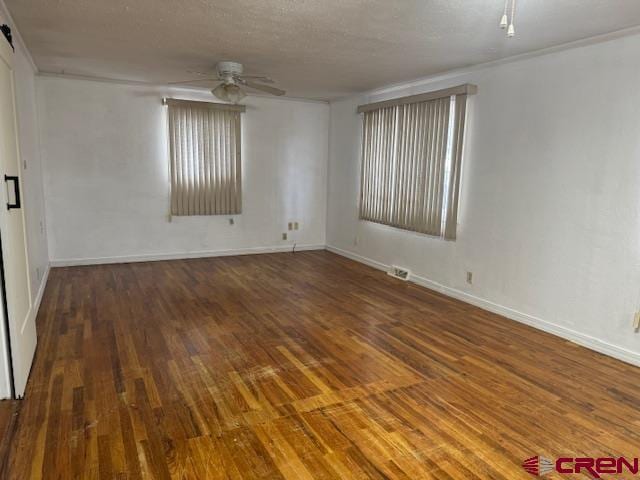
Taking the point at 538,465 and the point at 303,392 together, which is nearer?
the point at 538,465

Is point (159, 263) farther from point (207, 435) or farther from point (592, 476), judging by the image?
point (592, 476)

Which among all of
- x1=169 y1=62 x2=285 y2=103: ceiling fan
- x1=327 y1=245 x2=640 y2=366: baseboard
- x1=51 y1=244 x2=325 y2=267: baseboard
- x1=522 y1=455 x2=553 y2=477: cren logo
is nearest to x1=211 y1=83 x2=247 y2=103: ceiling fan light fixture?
x1=169 y1=62 x2=285 y2=103: ceiling fan

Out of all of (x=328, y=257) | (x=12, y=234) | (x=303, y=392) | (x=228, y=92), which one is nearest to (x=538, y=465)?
(x=303, y=392)

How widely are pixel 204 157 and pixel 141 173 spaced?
88cm

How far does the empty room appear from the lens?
231 cm

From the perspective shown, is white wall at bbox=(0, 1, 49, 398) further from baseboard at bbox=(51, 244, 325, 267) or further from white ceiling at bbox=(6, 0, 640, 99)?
baseboard at bbox=(51, 244, 325, 267)

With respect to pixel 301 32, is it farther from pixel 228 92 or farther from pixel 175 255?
pixel 175 255

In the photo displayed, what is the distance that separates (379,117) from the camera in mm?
5844

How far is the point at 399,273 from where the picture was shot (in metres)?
5.65

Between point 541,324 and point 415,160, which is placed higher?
point 415,160

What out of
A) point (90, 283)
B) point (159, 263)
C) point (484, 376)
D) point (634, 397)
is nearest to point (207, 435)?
point (484, 376)

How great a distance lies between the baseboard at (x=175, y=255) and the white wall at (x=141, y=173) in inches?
0.7

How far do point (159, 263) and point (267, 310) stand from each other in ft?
8.36

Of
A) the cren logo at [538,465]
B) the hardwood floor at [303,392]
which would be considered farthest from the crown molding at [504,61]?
the cren logo at [538,465]
